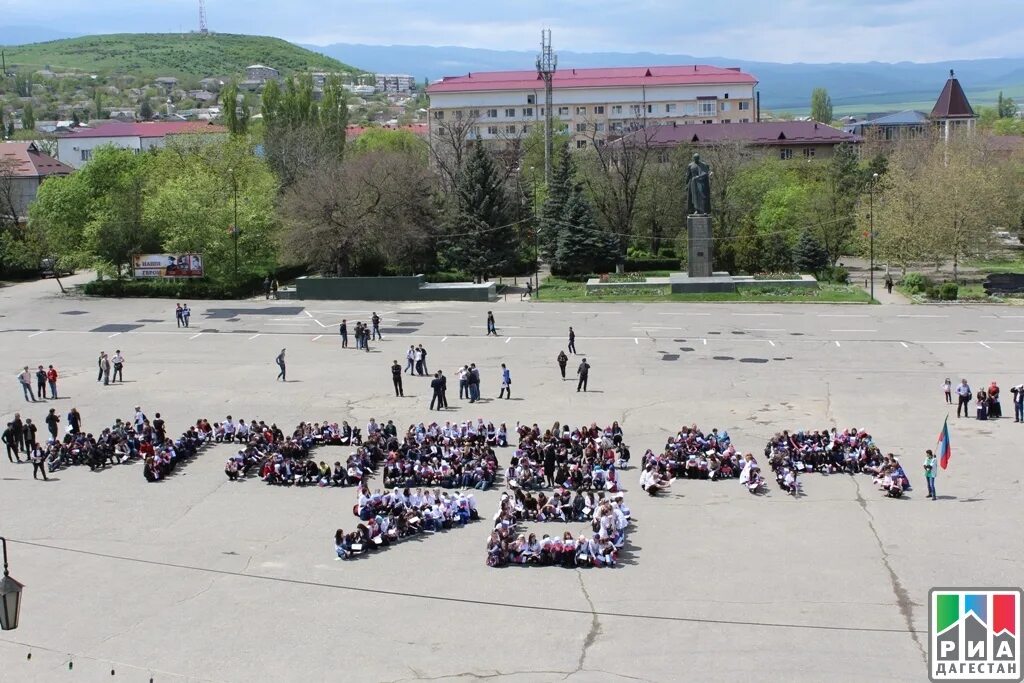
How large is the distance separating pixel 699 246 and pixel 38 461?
1536 inches

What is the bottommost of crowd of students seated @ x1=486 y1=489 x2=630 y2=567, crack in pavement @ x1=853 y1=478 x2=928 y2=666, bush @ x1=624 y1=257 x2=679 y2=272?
crack in pavement @ x1=853 y1=478 x2=928 y2=666

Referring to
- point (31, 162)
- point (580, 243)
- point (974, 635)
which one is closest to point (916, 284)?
point (580, 243)

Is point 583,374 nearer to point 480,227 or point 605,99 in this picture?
point 480,227

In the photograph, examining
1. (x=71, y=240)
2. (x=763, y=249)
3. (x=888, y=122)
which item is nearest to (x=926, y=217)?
(x=763, y=249)

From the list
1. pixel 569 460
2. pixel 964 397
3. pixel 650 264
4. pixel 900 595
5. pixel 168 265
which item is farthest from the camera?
pixel 650 264

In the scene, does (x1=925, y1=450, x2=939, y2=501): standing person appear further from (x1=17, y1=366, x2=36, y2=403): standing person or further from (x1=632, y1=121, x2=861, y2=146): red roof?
(x1=632, y1=121, x2=861, y2=146): red roof

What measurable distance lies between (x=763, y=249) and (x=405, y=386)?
34275 mm

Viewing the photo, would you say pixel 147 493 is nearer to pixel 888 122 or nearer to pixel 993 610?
pixel 993 610

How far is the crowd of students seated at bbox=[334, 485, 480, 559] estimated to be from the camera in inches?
821

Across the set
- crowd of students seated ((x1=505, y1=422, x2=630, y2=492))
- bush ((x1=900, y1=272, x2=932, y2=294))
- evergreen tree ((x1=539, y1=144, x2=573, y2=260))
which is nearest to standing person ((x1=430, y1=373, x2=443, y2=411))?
crowd of students seated ((x1=505, y1=422, x2=630, y2=492))

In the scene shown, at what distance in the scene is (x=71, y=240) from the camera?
60.2m

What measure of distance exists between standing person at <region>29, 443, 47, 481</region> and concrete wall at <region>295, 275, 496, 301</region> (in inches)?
1194

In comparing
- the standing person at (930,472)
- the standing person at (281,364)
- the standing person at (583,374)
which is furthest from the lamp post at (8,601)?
the standing person at (281,364)

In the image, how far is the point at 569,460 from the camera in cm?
2503
